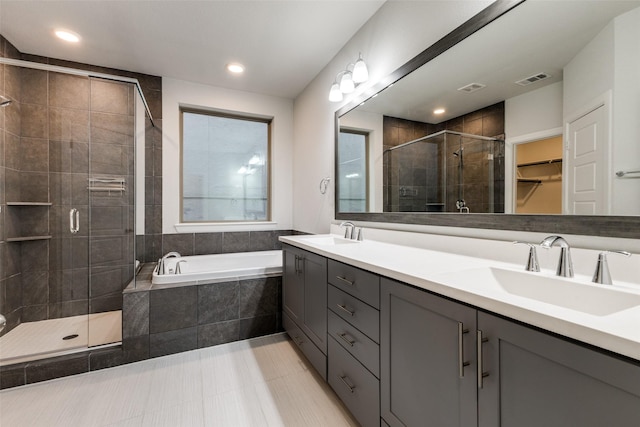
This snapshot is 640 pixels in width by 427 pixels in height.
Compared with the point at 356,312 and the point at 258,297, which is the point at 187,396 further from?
the point at 356,312

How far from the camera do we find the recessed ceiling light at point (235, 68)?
2.76m

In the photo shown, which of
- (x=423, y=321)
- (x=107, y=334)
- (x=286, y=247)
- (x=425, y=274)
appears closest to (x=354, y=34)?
(x=286, y=247)

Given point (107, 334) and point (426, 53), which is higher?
point (426, 53)

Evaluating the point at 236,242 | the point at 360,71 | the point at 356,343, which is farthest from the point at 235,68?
the point at 356,343

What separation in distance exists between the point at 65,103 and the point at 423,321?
346cm

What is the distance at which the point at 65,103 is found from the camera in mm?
2576

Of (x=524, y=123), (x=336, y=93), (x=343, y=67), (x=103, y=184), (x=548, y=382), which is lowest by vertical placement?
(x=548, y=382)

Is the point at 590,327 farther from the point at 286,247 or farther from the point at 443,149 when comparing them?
the point at 286,247

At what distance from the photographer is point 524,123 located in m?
1.17

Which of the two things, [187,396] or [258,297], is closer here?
[187,396]

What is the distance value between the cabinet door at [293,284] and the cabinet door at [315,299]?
0.08 m

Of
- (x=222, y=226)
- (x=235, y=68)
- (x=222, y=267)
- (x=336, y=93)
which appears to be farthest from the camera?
(x=222, y=226)

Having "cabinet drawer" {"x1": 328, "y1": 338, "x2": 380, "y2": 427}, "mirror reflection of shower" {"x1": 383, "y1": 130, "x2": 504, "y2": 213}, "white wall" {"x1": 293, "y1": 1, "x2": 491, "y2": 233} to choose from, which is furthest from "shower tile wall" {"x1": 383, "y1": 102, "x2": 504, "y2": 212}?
"cabinet drawer" {"x1": 328, "y1": 338, "x2": 380, "y2": 427}

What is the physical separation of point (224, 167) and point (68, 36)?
1.68 metres
